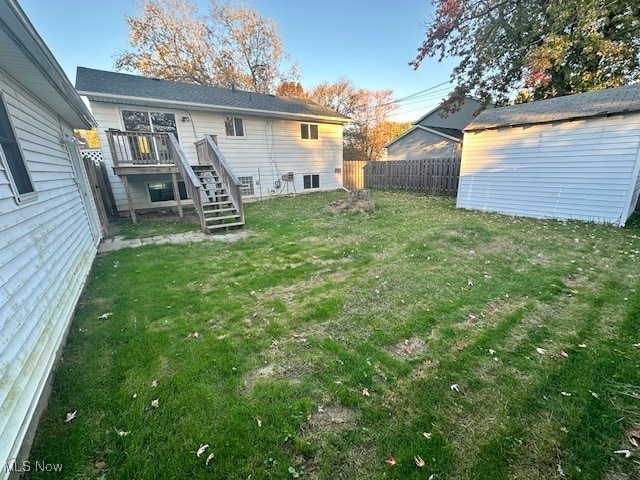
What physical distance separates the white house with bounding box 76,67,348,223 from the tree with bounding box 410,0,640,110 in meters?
6.34

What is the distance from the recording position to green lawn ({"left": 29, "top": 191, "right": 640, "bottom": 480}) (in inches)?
65.6

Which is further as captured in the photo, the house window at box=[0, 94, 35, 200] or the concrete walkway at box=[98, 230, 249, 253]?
the concrete walkway at box=[98, 230, 249, 253]

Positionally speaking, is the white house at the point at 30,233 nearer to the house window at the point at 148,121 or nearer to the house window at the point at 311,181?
the house window at the point at 148,121

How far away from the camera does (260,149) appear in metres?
12.5

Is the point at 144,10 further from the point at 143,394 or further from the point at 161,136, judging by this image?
the point at 143,394

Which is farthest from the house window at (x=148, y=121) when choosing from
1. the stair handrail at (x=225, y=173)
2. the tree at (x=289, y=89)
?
the tree at (x=289, y=89)

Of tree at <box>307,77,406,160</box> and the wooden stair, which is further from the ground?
tree at <box>307,77,406,160</box>

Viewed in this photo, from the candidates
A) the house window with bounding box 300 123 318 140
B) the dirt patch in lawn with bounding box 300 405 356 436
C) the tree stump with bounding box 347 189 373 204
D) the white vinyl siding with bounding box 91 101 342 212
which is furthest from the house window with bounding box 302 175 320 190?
the dirt patch in lawn with bounding box 300 405 356 436

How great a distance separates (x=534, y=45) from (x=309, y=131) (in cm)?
1001

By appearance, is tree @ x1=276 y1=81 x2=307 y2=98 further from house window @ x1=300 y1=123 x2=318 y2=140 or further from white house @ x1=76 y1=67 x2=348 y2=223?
house window @ x1=300 y1=123 x2=318 y2=140

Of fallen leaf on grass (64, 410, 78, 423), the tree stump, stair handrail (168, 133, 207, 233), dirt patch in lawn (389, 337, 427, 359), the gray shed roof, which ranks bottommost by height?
dirt patch in lawn (389, 337, 427, 359)

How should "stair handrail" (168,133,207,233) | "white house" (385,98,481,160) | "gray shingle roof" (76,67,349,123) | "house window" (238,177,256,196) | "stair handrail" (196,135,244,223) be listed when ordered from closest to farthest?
"stair handrail" (168,133,207,233) → "stair handrail" (196,135,244,223) → "gray shingle roof" (76,67,349,123) → "house window" (238,177,256,196) → "white house" (385,98,481,160)

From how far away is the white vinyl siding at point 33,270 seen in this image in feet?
6.07

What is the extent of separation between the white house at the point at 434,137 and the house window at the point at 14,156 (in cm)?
1831
